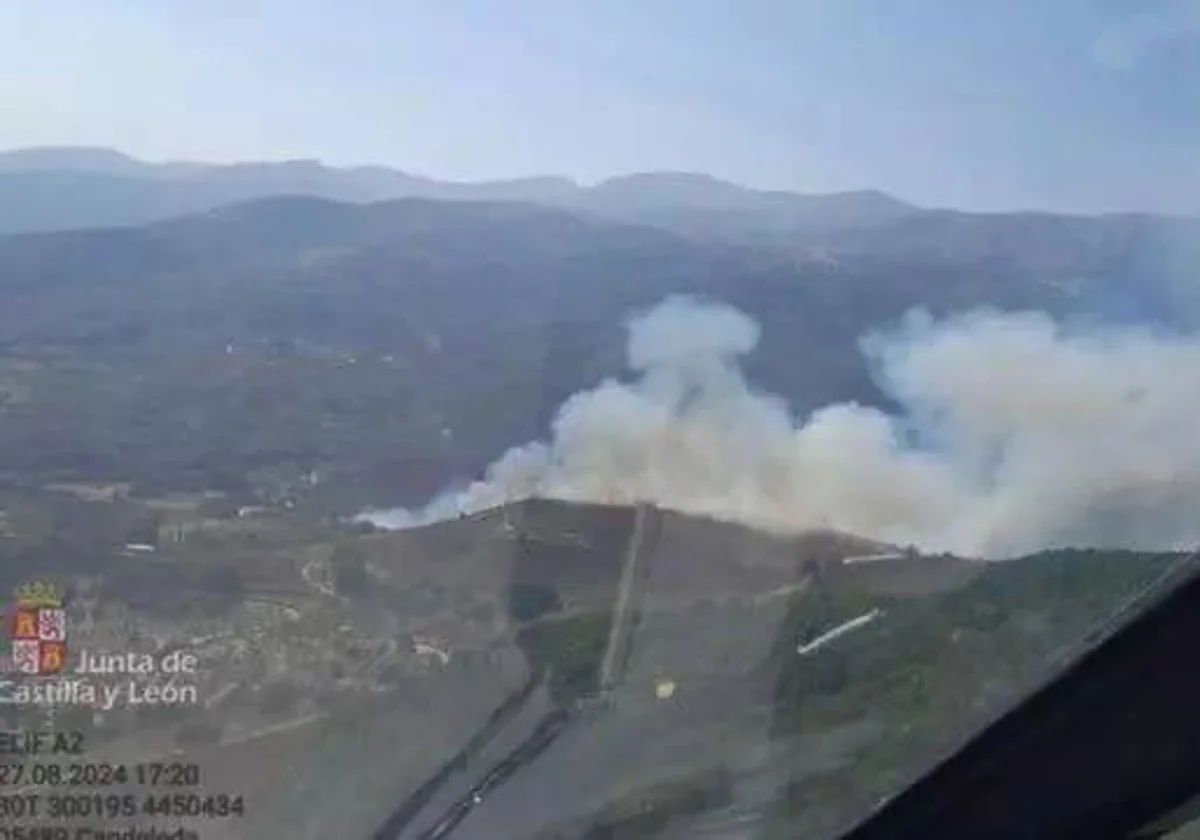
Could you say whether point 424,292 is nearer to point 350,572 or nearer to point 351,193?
point 351,193

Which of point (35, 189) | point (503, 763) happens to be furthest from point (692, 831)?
point (35, 189)

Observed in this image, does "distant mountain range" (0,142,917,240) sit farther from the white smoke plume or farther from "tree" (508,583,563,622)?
"tree" (508,583,563,622)

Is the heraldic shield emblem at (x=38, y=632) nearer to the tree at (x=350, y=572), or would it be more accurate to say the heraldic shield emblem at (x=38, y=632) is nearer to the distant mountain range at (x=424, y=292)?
the distant mountain range at (x=424, y=292)

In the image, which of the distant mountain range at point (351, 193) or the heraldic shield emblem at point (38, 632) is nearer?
the heraldic shield emblem at point (38, 632)

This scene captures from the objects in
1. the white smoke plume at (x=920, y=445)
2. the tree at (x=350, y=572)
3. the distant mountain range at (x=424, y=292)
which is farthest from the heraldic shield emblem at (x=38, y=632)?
the white smoke plume at (x=920, y=445)

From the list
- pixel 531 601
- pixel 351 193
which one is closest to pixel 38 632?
pixel 531 601

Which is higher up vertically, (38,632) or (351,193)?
(351,193)

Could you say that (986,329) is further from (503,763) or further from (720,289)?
(503,763)
